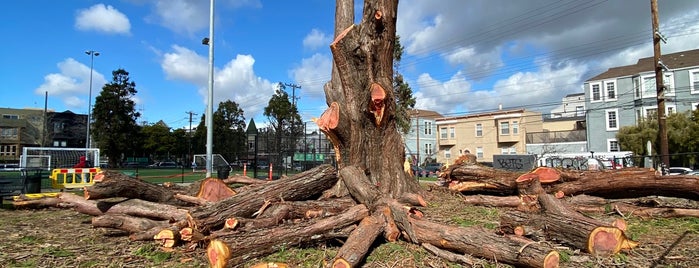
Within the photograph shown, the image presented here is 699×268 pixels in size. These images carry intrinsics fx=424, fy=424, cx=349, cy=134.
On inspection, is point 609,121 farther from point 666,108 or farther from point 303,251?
point 303,251

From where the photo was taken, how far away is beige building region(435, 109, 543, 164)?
47062 mm

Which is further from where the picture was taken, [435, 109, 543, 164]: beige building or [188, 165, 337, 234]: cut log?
[435, 109, 543, 164]: beige building

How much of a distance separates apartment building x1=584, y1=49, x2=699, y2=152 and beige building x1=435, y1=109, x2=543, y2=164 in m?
7.45

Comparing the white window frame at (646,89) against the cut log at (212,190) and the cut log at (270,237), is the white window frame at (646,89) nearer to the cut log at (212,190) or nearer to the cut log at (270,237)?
the cut log at (212,190)

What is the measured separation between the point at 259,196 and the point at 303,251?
63.1 inches

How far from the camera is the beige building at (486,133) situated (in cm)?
4706

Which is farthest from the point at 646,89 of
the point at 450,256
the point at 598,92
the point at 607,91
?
the point at 450,256

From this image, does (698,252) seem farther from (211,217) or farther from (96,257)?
(96,257)

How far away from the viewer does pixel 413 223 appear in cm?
507

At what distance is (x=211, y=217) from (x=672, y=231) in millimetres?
6297

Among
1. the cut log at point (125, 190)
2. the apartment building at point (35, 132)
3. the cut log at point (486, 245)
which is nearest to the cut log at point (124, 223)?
the cut log at point (125, 190)

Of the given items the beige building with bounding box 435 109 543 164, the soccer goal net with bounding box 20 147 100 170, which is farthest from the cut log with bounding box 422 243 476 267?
the beige building with bounding box 435 109 543 164

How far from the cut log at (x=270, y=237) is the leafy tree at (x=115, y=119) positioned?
4873 centimetres

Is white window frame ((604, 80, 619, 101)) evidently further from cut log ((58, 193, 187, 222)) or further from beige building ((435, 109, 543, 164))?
cut log ((58, 193, 187, 222))
